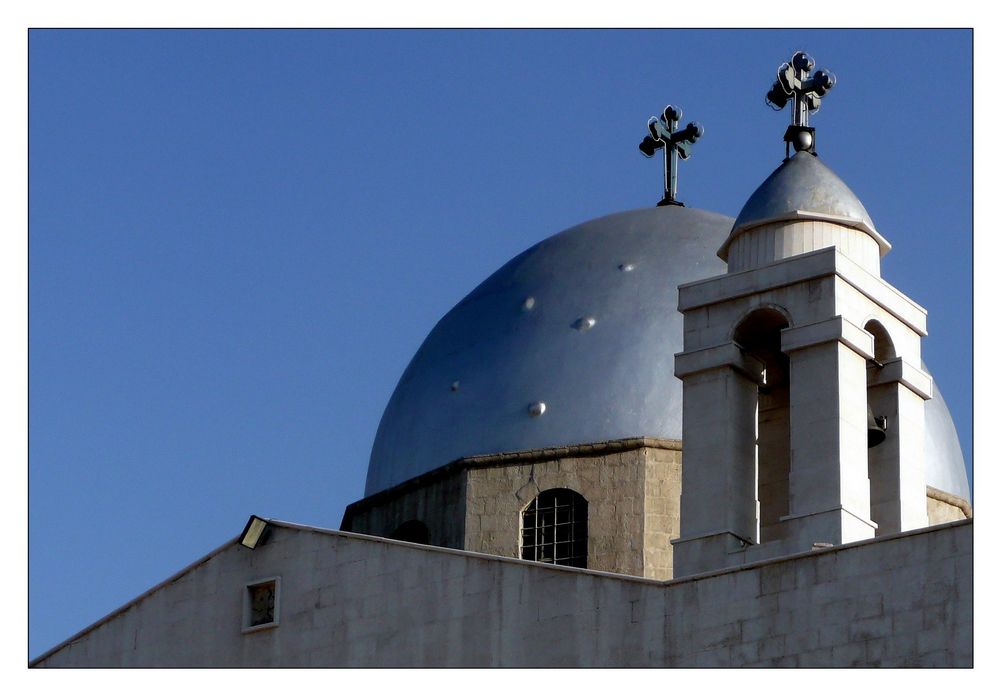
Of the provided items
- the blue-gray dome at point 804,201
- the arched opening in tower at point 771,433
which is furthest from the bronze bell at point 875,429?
the blue-gray dome at point 804,201

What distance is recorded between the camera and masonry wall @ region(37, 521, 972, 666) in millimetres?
28797

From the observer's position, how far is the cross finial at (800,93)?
34.5m

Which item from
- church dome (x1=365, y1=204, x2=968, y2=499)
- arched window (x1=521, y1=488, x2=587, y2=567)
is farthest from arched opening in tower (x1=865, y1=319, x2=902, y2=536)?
arched window (x1=521, y1=488, x2=587, y2=567)

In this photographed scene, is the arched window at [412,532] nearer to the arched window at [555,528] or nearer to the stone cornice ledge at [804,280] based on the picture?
the arched window at [555,528]

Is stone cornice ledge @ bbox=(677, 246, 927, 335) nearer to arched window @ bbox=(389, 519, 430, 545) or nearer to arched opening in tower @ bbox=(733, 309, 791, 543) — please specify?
arched opening in tower @ bbox=(733, 309, 791, 543)

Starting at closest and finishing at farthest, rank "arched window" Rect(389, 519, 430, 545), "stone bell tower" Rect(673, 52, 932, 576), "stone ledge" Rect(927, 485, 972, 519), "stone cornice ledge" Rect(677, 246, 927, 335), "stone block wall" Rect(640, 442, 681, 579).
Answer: "stone bell tower" Rect(673, 52, 932, 576)
"stone cornice ledge" Rect(677, 246, 927, 335)
"stone block wall" Rect(640, 442, 681, 579)
"stone ledge" Rect(927, 485, 972, 519)
"arched window" Rect(389, 519, 430, 545)

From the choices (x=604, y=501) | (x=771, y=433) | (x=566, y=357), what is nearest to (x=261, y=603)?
(x=604, y=501)

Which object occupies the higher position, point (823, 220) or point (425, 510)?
point (823, 220)

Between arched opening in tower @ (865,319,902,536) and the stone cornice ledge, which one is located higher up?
the stone cornice ledge

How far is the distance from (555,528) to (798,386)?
5063 mm

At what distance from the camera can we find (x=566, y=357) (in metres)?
37.0

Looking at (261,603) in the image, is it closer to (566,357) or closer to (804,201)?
(566,357)

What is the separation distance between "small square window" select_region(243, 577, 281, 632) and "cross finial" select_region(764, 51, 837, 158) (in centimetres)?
735

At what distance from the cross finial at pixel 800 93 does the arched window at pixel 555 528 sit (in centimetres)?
480
